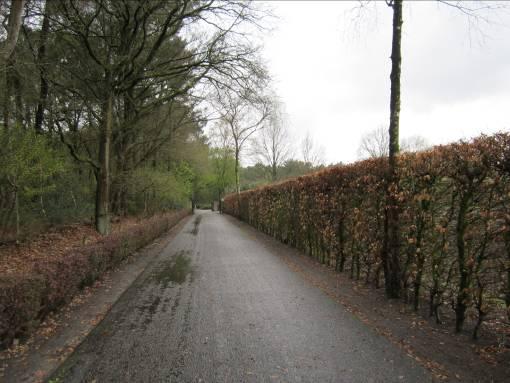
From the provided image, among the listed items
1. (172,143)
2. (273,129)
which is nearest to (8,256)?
(172,143)

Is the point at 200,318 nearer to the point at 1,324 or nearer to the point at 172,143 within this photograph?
the point at 1,324

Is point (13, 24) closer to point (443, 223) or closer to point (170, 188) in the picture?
point (443, 223)

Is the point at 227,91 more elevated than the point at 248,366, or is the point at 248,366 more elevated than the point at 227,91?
the point at 227,91

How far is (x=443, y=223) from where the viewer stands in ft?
14.1

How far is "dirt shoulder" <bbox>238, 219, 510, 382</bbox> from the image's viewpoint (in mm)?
3277

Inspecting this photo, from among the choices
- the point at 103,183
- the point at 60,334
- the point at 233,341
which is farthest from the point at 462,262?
the point at 103,183

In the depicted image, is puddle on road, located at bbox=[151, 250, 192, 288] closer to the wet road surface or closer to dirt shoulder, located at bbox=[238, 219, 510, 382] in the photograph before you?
the wet road surface

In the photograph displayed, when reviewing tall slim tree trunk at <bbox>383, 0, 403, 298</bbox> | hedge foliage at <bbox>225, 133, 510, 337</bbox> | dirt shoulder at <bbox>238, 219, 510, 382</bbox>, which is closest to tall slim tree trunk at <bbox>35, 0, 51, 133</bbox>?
tall slim tree trunk at <bbox>383, 0, 403, 298</bbox>

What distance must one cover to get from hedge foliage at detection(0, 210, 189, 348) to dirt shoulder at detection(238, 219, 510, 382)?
4.50 meters

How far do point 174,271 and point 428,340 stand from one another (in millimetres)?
5875

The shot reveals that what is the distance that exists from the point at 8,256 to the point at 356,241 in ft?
30.5

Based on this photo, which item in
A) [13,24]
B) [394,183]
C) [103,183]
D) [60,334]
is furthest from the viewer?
[103,183]

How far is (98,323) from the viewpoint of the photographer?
4617mm

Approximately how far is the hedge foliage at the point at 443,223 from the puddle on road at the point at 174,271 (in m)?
3.89
